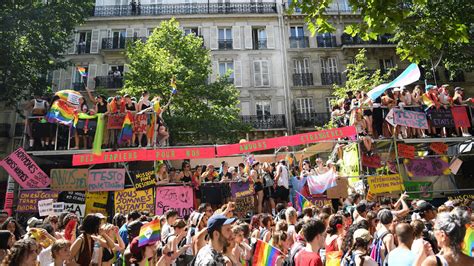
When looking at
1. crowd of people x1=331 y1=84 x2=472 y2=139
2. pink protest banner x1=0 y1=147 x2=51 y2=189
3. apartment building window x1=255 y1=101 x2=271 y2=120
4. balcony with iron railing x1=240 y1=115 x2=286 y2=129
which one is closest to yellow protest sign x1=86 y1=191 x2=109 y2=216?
pink protest banner x1=0 y1=147 x2=51 y2=189

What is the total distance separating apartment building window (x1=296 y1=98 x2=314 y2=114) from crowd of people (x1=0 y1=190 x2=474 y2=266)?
75.3 feet

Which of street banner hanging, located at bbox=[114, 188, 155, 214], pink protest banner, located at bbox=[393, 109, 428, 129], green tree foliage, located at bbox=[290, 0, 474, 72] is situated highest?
green tree foliage, located at bbox=[290, 0, 474, 72]

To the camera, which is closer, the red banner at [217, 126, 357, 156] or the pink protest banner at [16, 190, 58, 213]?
the pink protest banner at [16, 190, 58, 213]

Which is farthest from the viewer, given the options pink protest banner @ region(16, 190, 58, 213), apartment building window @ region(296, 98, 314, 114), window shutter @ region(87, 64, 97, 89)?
apartment building window @ region(296, 98, 314, 114)

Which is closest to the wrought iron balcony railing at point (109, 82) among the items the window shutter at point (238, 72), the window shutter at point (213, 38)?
the window shutter at point (213, 38)

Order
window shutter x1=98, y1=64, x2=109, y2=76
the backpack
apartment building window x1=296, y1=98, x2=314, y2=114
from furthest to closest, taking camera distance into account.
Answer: apartment building window x1=296, y1=98, x2=314, y2=114
window shutter x1=98, y1=64, x2=109, y2=76
the backpack

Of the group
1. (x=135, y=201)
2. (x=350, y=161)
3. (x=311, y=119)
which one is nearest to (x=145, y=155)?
(x=135, y=201)

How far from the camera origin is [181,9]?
30.7 m

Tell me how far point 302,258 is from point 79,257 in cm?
279

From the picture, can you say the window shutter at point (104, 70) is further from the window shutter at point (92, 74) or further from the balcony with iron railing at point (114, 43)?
the balcony with iron railing at point (114, 43)

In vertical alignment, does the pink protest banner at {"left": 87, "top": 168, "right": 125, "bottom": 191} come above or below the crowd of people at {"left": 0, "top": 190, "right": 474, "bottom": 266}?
above

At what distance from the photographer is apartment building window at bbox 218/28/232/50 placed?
30.3 meters

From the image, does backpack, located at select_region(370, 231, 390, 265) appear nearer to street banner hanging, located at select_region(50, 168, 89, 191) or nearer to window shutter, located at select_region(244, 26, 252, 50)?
street banner hanging, located at select_region(50, 168, 89, 191)

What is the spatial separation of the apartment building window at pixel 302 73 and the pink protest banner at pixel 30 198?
73.7ft
